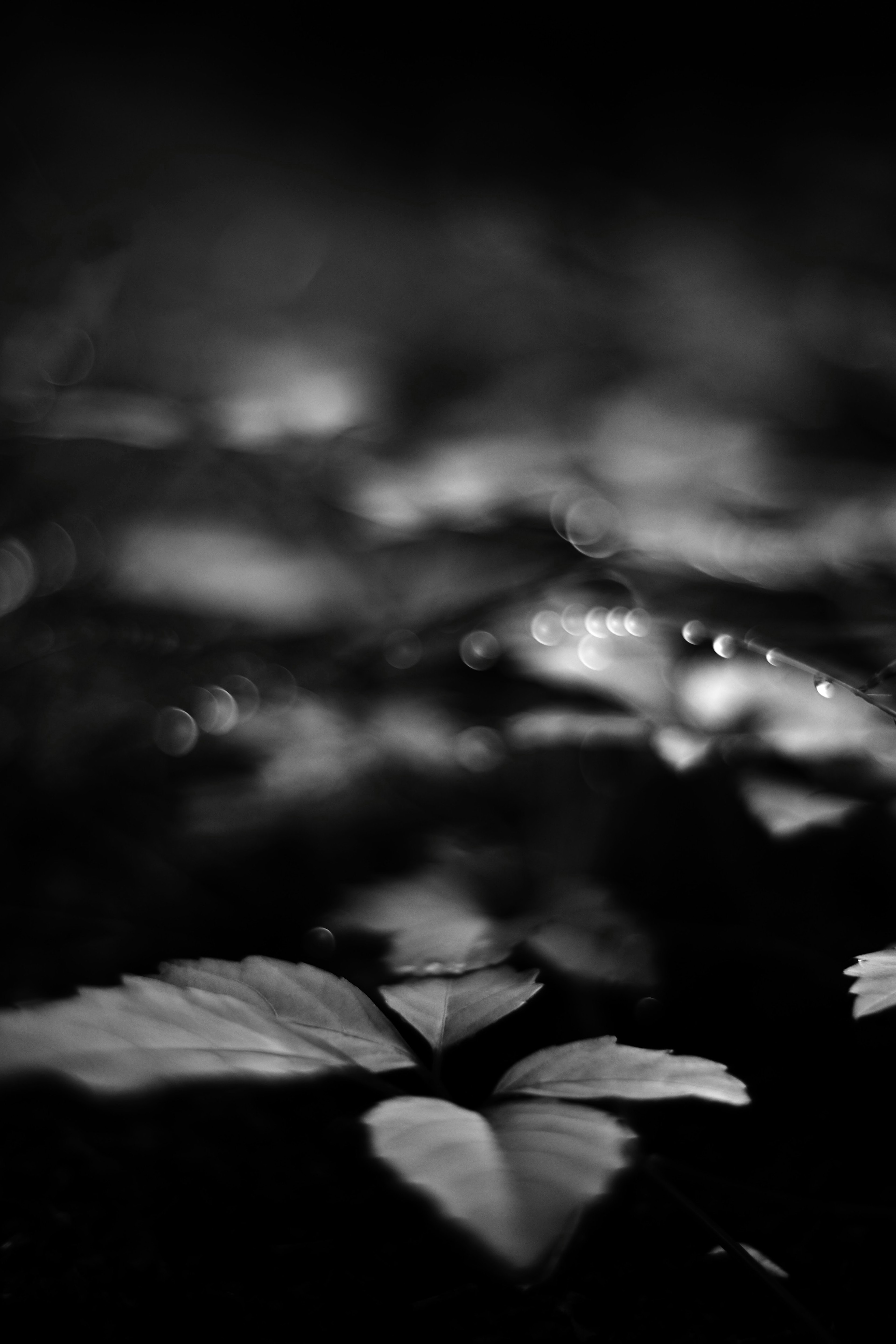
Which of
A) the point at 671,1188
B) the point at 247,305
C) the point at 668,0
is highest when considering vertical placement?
the point at 668,0

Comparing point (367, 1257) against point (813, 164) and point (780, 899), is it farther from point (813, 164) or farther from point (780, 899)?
point (813, 164)

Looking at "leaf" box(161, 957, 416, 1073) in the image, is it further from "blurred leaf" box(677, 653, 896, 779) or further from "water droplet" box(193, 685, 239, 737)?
"water droplet" box(193, 685, 239, 737)

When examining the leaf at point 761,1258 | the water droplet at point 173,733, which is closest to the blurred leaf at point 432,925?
the leaf at point 761,1258

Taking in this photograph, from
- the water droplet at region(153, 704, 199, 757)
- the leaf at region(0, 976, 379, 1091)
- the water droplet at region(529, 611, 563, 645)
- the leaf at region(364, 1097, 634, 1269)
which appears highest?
the leaf at region(364, 1097, 634, 1269)

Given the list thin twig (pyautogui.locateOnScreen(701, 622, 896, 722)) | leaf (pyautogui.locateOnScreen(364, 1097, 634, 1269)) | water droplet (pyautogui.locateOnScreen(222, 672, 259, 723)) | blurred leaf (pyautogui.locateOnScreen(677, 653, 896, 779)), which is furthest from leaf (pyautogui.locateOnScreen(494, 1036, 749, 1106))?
water droplet (pyautogui.locateOnScreen(222, 672, 259, 723))

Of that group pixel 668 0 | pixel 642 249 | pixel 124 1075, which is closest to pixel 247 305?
pixel 642 249

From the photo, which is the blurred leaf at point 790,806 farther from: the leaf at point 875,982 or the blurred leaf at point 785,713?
the leaf at point 875,982

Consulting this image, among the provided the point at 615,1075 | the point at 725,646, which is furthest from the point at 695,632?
the point at 615,1075
